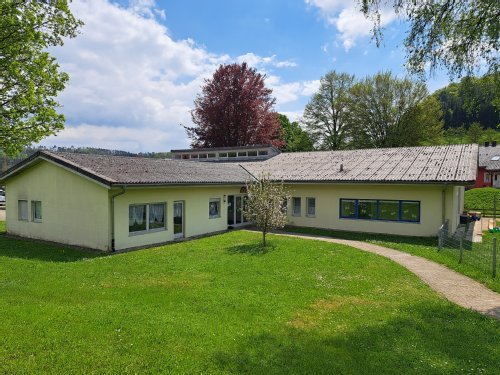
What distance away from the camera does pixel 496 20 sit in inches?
336

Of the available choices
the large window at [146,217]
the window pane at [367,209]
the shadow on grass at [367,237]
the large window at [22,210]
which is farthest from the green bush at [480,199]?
the large window at [22,210]

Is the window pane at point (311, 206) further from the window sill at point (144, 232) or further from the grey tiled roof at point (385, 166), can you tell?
the window sill at point (144, 232)

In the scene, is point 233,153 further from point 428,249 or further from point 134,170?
point 428,249

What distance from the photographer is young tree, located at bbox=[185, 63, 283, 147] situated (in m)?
40.6

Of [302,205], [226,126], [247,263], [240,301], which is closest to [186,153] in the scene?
[226,126]

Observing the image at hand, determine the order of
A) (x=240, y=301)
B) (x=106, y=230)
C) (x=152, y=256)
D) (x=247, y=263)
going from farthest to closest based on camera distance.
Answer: (x=106, y=230) < (x=152, y=256) < (x=247, y=263) < (x=240, y=301)

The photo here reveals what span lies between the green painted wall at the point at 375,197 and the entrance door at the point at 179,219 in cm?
759

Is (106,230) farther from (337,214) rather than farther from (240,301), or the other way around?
(337,214)

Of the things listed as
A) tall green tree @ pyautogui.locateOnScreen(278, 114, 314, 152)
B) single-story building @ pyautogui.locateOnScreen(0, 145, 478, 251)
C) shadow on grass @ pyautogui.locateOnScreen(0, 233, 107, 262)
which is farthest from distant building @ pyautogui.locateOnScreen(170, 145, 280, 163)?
tall green tree @ pyautogui.locateOnScreen(278, 114, 314, 152)

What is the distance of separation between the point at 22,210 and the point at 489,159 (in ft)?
190

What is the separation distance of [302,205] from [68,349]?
1787 centimetres

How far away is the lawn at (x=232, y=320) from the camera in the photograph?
554cm

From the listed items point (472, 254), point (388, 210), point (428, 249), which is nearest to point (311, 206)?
point (388, 210)

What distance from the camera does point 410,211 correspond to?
1872 cm
